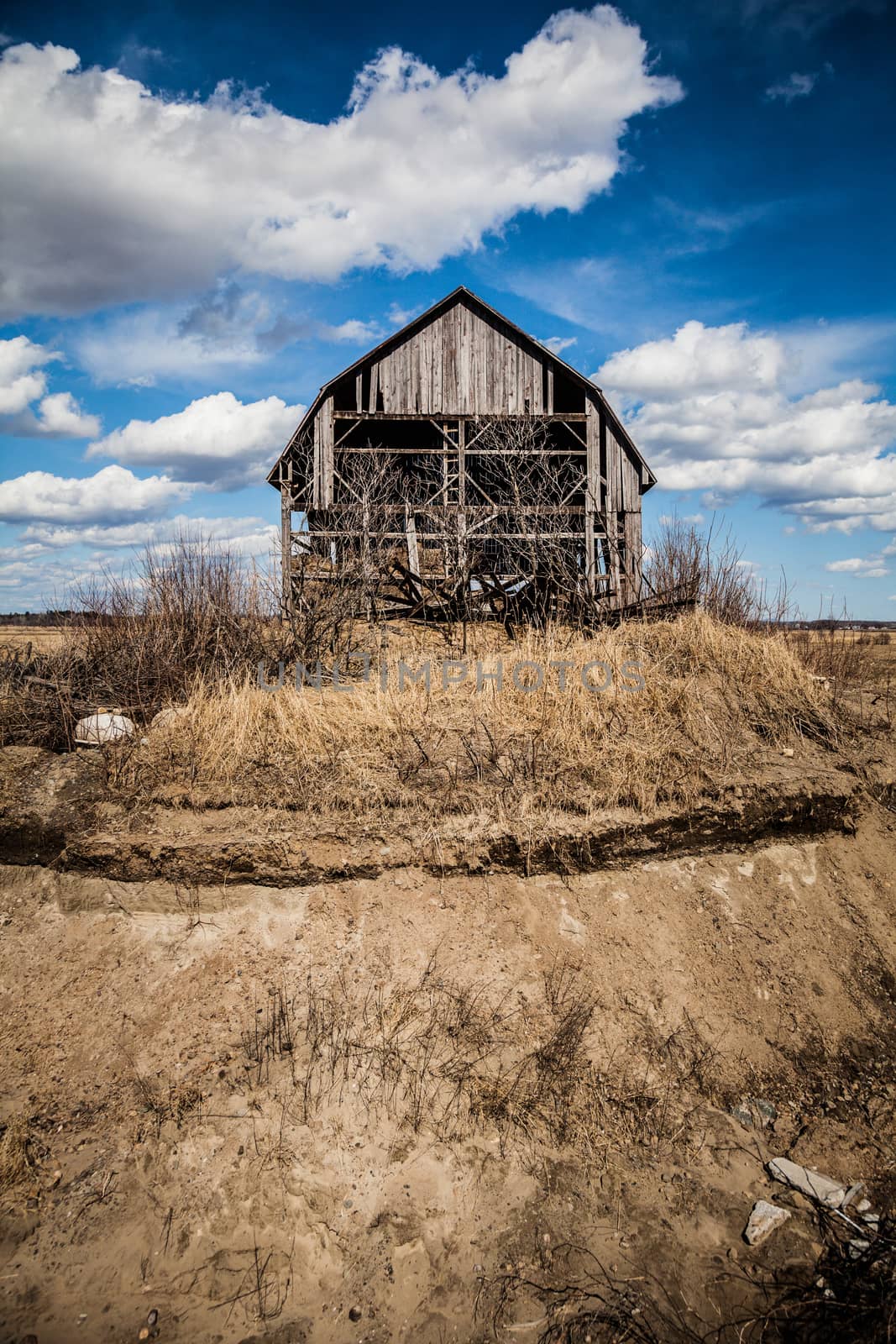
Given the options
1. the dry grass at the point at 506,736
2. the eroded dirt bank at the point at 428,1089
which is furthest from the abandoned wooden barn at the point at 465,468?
the eroded dirt bank at the point at 428,1089

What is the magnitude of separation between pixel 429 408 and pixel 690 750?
10358mm

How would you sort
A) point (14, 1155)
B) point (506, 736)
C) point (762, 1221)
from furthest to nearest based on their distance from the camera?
point (506, 736), point (14, 1155), point (762, 1221)

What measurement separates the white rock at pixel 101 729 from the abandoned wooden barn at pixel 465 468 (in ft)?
21.9

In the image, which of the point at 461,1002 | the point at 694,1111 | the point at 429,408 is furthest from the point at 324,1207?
the point at 429,408

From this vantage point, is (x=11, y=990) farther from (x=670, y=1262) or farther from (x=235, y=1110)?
(x=670, y=1262)

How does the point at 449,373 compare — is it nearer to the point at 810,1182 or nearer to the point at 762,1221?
the point at 810,1182

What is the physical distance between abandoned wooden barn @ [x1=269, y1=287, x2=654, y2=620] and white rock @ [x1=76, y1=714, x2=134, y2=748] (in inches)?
262

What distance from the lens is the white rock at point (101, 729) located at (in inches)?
287

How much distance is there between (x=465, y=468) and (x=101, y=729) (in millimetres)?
9746

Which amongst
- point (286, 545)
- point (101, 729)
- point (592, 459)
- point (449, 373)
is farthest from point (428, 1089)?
point (449, 373)

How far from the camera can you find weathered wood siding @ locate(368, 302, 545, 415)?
47.6 feet

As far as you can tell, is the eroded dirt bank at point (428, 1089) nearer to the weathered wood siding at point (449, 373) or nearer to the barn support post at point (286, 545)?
the barn support post at point (286, 545)

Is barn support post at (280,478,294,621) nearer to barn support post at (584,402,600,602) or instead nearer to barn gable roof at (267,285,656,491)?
barn gable roof at (267,285,656,491)

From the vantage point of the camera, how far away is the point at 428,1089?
15.8 feet
